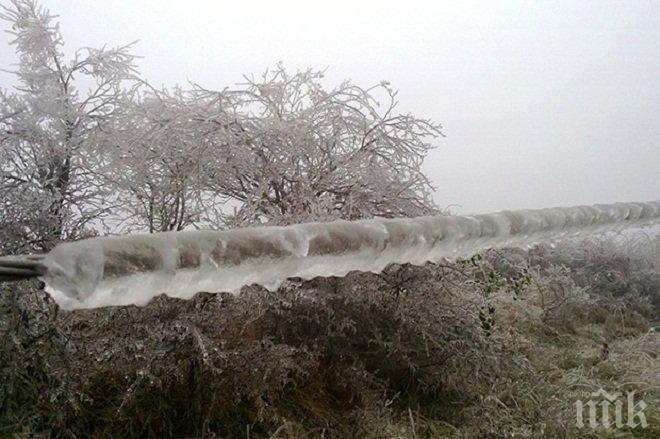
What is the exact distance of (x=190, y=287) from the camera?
847 mm

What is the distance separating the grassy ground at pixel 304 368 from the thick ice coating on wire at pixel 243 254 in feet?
6.28

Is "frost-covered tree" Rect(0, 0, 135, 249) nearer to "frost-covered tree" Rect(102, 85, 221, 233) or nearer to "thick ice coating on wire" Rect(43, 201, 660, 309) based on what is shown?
"frost-covered tree" Rect(102, 85, 221, 233)

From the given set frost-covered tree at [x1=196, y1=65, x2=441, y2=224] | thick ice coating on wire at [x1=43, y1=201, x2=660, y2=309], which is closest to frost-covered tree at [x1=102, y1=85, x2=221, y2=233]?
frost-covered tree at [x1=196, y1=65, x2=441, y2=224]

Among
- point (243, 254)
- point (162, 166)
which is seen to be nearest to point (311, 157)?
point (162, 166)

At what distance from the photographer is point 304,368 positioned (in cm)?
347

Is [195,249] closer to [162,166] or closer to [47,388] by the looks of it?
[47,388]

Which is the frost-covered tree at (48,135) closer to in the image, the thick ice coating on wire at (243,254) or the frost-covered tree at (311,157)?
the frost-covered tree at (311,157)

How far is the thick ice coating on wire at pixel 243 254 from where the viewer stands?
0.73 m

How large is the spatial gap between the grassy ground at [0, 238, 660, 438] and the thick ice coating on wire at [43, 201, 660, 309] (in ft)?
6.28

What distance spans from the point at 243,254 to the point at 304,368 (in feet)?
9.09

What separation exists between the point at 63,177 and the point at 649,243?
9.52 meters

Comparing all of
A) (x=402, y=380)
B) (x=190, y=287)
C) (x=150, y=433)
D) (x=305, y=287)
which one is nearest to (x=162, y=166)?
(x=305, y=287)

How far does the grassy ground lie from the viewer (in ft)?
9.56

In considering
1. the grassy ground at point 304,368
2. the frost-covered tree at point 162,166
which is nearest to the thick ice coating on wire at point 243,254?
the grassy ground at point 304,368
